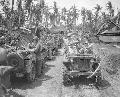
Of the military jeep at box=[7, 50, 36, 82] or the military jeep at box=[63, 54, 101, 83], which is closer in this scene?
the military jeep at box=[7, 50, 36, 82]

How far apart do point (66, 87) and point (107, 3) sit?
8946 centimetres

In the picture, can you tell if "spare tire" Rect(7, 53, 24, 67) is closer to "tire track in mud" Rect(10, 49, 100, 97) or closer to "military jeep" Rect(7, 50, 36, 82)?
"military jeep" Rect(7, 50, 36, 82)

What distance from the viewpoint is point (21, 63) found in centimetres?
883

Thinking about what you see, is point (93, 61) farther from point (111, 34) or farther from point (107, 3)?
point (107, 3)

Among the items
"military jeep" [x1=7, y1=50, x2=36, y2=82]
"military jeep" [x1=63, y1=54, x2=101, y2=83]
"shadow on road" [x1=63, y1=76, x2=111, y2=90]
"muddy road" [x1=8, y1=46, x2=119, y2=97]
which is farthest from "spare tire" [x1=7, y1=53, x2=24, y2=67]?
"shadow on road" [x1=63, y1=76, x2=111, y2=90]

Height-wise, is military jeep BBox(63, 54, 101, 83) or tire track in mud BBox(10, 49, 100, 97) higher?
military jeep BBox(63, 54, 101, 83)

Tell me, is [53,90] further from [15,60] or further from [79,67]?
[15,60]

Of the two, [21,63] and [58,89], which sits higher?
[21,63]

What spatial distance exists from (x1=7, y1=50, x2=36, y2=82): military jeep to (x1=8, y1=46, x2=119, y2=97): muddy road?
0.57 m

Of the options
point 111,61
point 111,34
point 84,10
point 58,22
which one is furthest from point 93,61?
point 58,22

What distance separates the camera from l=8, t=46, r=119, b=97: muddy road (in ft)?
27.3

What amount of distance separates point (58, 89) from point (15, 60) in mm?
2206

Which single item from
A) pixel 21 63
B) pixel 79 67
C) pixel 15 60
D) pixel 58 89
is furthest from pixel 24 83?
pixel 79 67

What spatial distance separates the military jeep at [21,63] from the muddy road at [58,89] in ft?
1.89
